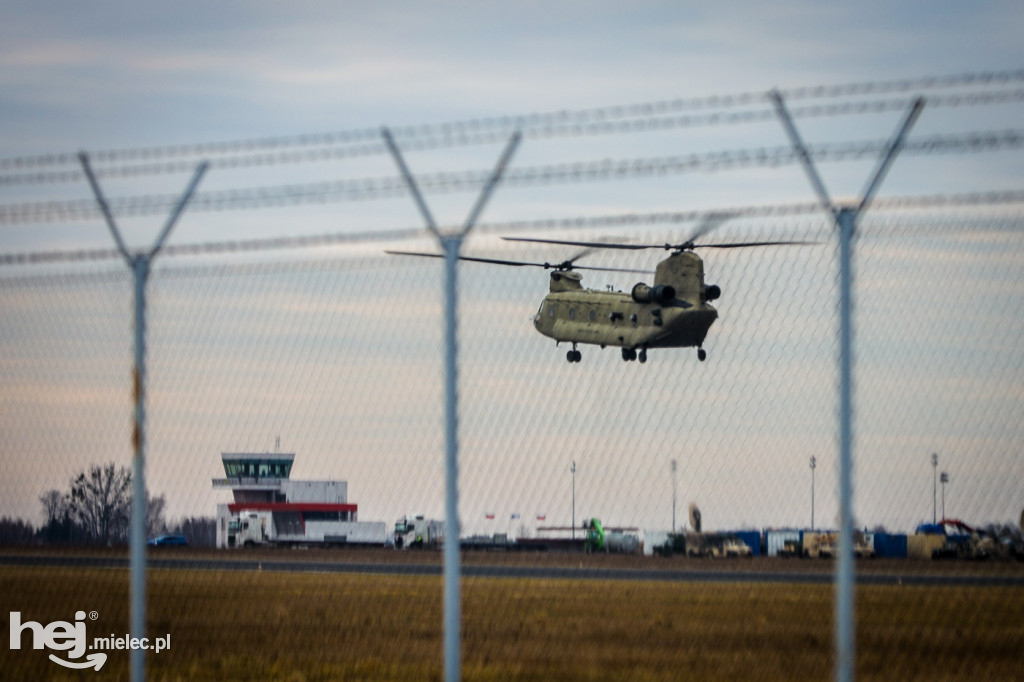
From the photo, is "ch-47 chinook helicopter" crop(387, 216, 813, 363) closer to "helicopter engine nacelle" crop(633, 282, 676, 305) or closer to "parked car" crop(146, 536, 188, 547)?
"helicopter engine nacelle" crop(633, 282, 676, 305)

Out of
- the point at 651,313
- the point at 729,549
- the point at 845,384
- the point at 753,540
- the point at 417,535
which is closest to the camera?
the point at 845,384

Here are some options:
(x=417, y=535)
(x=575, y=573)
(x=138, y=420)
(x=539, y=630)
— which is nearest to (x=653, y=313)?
(x=575, y=573)

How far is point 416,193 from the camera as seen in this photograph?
35.8 ft

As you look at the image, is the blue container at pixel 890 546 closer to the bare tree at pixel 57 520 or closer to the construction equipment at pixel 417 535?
the construction equipment at pixel 417 535

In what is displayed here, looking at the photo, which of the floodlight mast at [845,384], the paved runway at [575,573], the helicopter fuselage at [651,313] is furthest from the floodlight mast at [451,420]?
the helicopter fuselage at [651,313]

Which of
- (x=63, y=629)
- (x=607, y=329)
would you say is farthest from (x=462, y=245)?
(x=607, y=329)

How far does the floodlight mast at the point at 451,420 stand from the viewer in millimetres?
10531

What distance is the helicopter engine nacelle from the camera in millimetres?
44062

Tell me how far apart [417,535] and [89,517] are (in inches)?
2936

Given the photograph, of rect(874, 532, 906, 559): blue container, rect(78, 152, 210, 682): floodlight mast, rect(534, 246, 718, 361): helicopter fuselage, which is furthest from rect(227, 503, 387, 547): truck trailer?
rect(78, 152, 210, 682): floodlight mast

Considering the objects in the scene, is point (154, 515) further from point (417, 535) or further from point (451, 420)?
point (417, 535)

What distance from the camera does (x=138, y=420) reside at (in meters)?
12.4

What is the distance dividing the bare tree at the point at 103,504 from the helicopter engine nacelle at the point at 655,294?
29.2m

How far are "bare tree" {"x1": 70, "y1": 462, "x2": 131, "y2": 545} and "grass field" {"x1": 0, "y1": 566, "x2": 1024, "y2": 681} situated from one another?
1.85 meters
